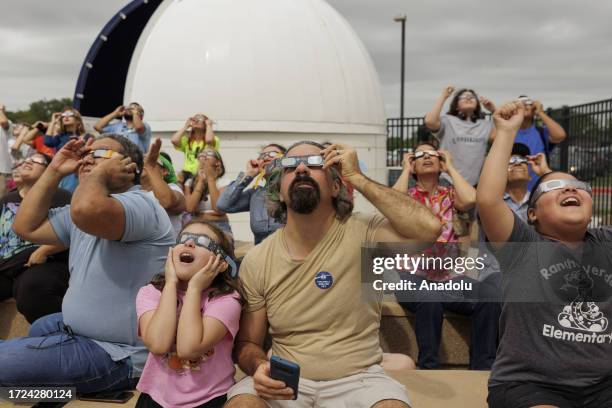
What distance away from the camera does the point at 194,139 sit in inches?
277

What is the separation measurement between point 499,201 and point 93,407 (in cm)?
222

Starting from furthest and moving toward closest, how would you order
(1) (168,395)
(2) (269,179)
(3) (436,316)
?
(3) (436,316), (2) (269,179), (1) (168,395)

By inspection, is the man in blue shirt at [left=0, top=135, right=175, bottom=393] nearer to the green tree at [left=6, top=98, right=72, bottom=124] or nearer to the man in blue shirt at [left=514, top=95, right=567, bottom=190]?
the man in blue shirt at [left=514, top=95, right=567, bottom=190]

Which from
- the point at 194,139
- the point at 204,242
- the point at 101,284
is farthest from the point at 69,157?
the point at 194,139

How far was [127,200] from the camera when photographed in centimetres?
263

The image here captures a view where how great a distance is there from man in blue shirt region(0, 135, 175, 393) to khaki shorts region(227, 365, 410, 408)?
735 millimetres

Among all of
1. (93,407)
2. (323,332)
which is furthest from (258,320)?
(93,407)

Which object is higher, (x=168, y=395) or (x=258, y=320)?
(x=258, y=320)

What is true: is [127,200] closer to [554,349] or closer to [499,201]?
[499,201]

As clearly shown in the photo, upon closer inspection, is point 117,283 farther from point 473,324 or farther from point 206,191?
point 206,191

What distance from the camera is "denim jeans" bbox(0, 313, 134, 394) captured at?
102 inches

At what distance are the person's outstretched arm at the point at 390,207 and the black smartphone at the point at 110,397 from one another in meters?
1.57

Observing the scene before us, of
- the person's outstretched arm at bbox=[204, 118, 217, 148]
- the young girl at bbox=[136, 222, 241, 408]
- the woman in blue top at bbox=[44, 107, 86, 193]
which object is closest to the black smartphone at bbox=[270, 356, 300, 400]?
the young girl at bbox=[136, 222, 241, 408]

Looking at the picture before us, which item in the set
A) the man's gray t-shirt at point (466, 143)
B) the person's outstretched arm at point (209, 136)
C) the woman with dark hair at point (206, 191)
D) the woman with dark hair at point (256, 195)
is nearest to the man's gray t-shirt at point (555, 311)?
the woman with dark hair at point (256, 195)
